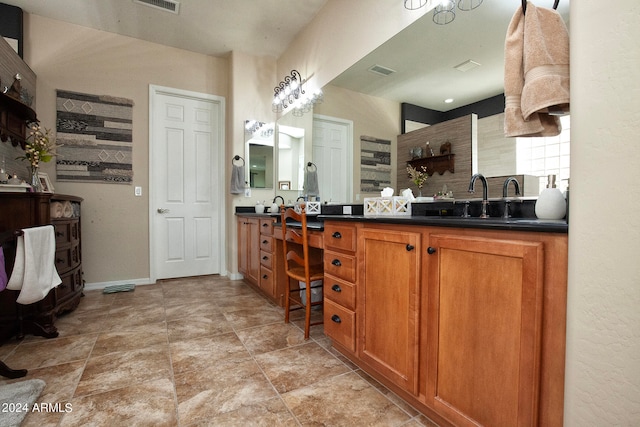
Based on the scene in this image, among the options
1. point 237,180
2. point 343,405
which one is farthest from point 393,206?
point 237,180

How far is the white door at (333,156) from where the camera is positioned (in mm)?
2678

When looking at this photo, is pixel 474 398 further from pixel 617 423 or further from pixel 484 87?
pixel 484 87

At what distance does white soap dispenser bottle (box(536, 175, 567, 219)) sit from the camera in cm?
110

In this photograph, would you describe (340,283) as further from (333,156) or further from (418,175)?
(333,156)

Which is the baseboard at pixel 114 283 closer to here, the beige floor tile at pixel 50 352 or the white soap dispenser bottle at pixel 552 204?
the beige floor tile at pixel 50 352

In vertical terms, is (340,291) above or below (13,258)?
below

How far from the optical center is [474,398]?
1.04 metres

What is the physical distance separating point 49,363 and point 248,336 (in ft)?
3.78

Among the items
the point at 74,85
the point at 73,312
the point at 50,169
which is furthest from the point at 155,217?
the point at 74,85

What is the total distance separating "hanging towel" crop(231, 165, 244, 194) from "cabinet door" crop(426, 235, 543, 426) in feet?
9.93

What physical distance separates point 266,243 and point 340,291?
1.30 metres

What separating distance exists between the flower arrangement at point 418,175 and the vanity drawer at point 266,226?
4.45ft

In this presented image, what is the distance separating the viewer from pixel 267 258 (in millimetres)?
2852

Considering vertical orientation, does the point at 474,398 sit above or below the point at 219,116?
below
